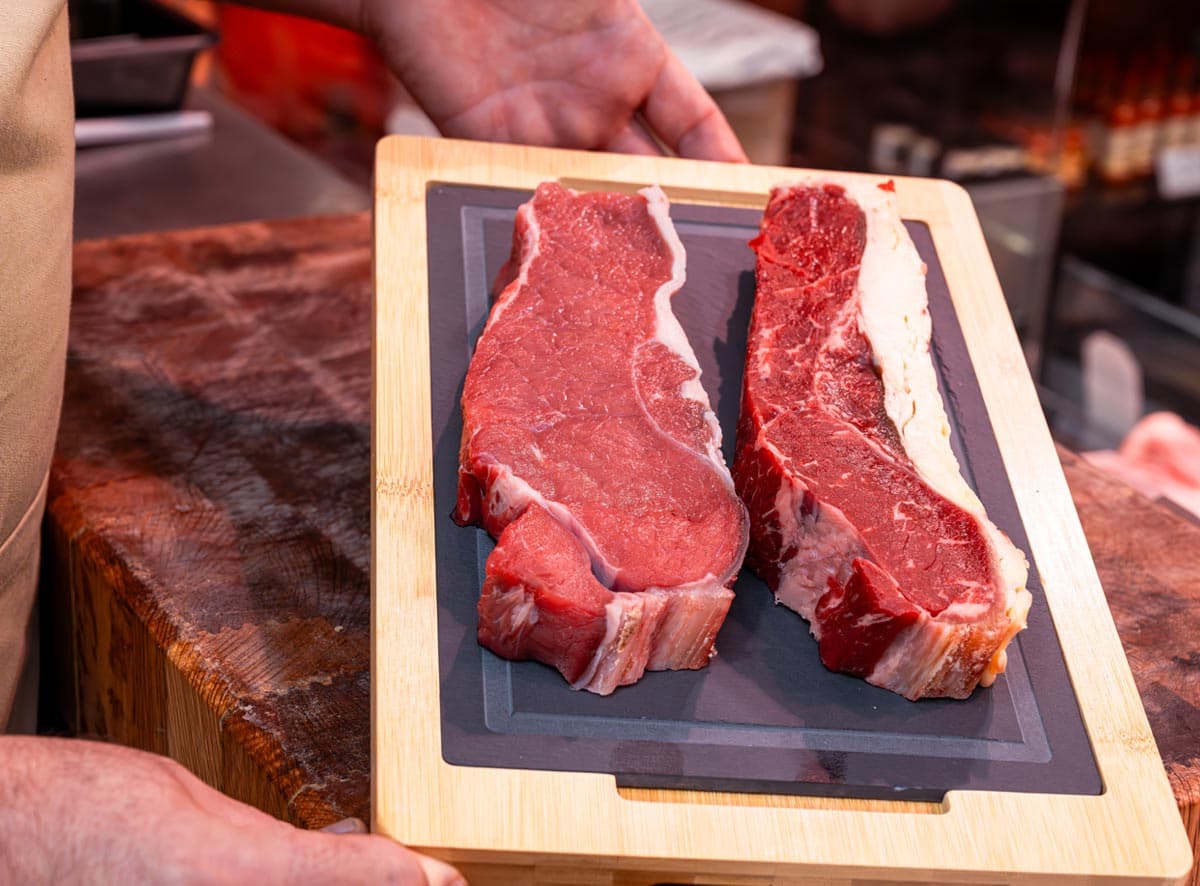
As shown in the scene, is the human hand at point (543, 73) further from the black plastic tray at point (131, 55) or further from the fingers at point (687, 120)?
the black plastic tray at point (131, 55)

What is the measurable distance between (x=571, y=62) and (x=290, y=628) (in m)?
1.43

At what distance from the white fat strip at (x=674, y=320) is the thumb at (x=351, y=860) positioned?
2.34ft

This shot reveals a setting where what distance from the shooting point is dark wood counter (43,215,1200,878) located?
1.86 m

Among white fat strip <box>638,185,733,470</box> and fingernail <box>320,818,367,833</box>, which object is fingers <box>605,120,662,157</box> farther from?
fingernail <box>320,818,367,833</box>

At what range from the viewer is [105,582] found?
209 centimetres

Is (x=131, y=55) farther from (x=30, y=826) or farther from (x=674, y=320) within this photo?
(x=30, y=826)

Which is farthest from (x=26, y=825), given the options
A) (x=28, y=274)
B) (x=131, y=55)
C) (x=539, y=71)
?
(x=131, y=55)

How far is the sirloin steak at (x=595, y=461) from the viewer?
1.72 meters

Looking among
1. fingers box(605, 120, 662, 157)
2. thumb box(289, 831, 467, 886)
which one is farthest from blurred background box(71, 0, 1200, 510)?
thumb box(289, 831, 467, 886)

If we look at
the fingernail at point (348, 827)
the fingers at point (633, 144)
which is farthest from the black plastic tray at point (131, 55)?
the fingernail at point (348, 827)

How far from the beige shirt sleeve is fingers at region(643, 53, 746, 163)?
1270mm

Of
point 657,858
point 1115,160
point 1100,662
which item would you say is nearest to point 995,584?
point 1100,662

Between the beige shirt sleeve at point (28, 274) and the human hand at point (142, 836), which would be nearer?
the human hand at point (142, 836)

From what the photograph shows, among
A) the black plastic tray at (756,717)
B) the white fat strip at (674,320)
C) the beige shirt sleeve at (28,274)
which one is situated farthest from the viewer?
the white fat strip at (674,320)
